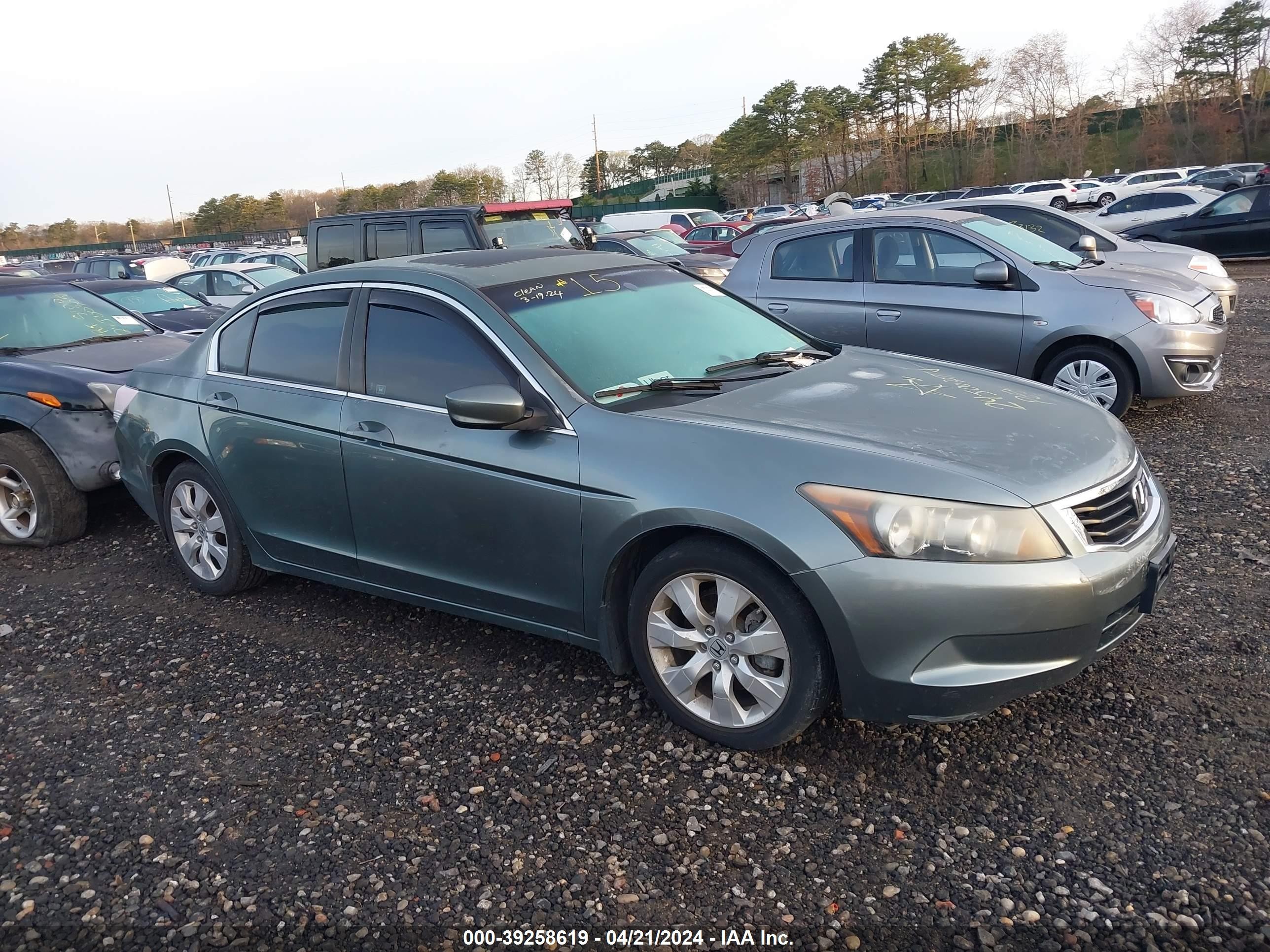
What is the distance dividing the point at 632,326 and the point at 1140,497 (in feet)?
6.67

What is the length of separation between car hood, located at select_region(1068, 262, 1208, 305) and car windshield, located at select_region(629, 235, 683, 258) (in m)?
10.4

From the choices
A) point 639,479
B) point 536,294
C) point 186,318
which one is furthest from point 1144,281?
point 186,318

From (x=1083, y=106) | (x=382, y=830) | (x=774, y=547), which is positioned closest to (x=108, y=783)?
(x=382, y=830)

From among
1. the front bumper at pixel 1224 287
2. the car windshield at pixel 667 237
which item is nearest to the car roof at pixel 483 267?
the front bumper at pixel 1224 287

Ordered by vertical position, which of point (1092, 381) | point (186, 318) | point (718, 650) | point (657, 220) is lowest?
point (718, 650)

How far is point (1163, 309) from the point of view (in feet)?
22.9

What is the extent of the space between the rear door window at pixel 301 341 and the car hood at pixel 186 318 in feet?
23.0

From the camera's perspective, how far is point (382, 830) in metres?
3.08

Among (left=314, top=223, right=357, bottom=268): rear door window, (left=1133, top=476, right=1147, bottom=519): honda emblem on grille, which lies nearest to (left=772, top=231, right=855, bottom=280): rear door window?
(left=1133, top=476, right=1147, bottom=519): honda emblem on grille

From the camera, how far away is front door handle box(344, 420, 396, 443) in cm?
402

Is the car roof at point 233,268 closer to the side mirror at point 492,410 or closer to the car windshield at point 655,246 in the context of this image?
the car windshield at point 655,246

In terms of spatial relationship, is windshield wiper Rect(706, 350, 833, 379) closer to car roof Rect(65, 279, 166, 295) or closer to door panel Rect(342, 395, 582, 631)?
door panel Rect(342, 395, 582, 631)

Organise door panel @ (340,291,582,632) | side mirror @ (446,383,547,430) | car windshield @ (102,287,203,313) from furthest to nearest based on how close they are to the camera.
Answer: car windshield @ (102,287,203,313), door panel @ (340,291,582,632), side mirror @ (446,383,547,430)

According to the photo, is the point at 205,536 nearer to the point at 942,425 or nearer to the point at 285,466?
the point at 285,466
